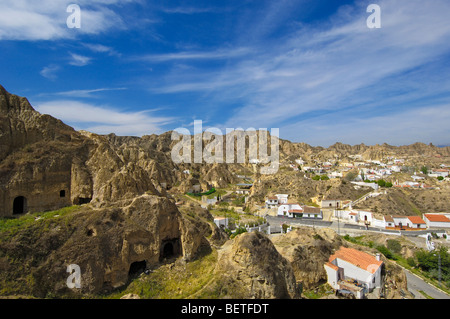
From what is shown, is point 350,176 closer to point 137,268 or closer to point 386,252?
point 386,252

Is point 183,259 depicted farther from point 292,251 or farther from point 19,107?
point 19,107

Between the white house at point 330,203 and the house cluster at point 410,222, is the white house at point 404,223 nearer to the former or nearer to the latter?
the house cluster at point 410,222

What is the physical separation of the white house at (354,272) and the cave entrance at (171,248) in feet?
44.4

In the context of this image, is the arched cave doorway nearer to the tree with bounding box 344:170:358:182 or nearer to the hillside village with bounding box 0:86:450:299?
the hillside village with bounding box 0:86:450:299

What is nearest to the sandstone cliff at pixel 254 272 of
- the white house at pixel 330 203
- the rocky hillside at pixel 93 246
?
the rocky hillside at pixel 93 246

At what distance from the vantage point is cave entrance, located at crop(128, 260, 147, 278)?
12501mm

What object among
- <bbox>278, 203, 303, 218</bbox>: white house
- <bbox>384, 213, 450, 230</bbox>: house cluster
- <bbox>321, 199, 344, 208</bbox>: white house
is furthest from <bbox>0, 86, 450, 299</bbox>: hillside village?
<bbox>321, 199, 344, 208</bbox>: white house

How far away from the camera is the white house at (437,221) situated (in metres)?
43.7

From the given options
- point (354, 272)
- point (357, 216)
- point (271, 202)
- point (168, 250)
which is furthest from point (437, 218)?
point (168, 250)

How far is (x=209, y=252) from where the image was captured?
14914 millimetres

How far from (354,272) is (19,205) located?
24241 millimetres
